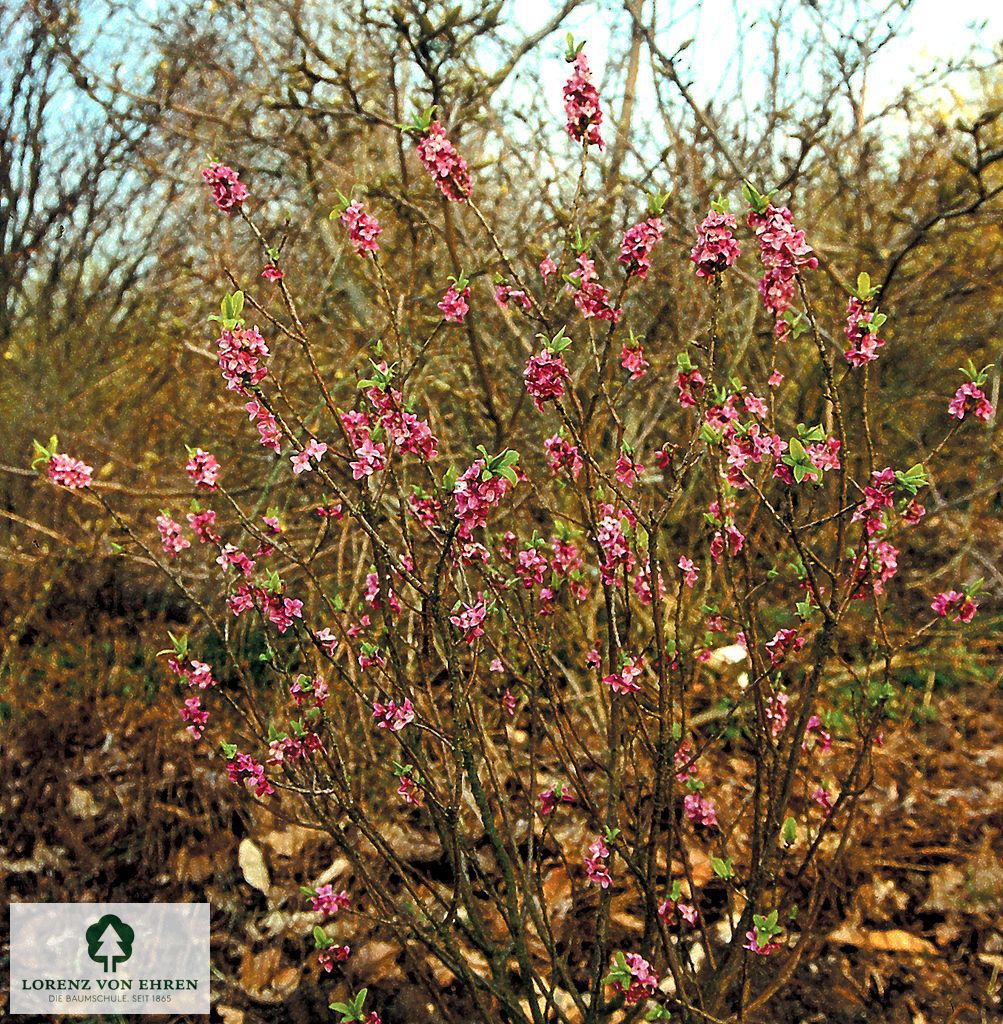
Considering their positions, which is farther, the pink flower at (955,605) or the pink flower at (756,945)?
the pink flower at (955,605)

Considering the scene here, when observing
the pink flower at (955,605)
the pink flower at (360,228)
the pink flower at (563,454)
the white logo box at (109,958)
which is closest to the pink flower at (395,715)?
the pink flower at (563,454)

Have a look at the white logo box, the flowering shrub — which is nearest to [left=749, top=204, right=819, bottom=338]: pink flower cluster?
the flowering shrub

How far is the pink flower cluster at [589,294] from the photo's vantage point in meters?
2.09

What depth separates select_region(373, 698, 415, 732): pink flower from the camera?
202 cm

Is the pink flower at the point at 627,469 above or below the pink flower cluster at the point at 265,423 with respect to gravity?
below

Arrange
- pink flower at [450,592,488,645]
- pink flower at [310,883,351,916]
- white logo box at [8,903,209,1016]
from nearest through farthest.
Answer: pink flower at [450,592,488,645], pink flower at [310,883,351,916], white logo box at [8,903,209,1016]

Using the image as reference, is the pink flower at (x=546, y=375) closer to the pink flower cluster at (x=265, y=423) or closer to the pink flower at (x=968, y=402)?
the pink flower cluster at (x=265, y=423)

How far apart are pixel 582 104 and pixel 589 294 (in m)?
0.39

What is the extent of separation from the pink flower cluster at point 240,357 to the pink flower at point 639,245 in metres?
0.73

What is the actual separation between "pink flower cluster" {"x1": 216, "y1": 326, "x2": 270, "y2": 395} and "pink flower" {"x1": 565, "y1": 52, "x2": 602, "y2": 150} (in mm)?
824

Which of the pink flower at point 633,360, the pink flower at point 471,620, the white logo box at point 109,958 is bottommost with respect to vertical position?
the white logo box at point 109,958

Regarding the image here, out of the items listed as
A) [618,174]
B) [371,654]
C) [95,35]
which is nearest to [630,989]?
[371,654]

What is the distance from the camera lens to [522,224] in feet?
16.3

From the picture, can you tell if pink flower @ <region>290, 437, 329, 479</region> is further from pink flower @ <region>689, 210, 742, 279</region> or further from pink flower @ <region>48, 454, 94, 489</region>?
pink flower @ <region>689, 210, 742, 279</region>
